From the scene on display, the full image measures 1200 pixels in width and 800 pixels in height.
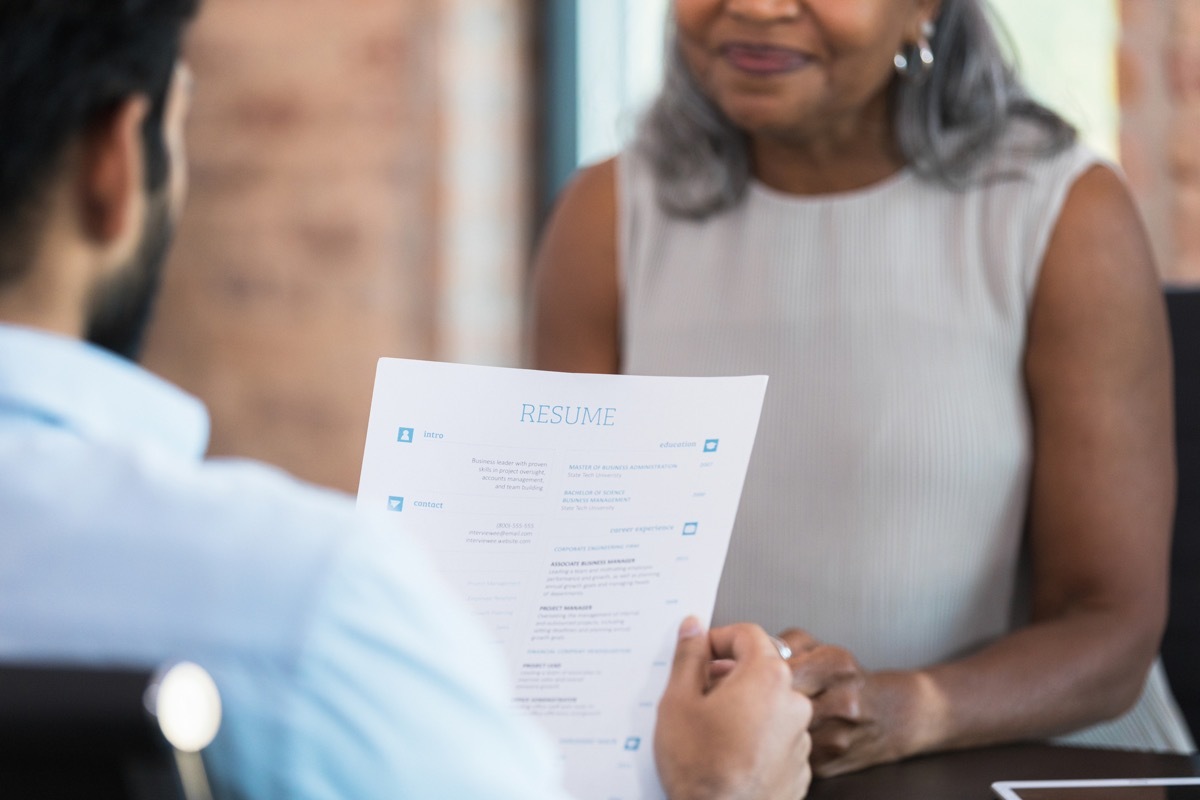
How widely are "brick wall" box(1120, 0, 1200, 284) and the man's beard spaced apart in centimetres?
144

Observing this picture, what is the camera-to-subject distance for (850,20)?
1.24 meters

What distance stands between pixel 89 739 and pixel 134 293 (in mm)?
321

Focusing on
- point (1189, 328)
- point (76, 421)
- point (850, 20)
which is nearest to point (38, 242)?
point (76, 421)

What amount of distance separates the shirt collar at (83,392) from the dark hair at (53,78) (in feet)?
0.16

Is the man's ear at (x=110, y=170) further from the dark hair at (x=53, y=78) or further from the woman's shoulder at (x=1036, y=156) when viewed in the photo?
the woman's shoulder at (x=1036, y=156)

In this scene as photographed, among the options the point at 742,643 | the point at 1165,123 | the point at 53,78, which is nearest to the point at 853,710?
the point at 742,643

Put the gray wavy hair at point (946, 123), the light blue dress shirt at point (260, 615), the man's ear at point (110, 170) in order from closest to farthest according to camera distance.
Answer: the light blue dress shirt at point (260, 615) < the man's ear at point (110, 170) < the gray wavy hair at point (946, 123)

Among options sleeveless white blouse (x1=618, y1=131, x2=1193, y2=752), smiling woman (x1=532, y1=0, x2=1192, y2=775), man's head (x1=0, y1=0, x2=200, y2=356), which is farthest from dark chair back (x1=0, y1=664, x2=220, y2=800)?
sleeveless white blouse (x1=618, y1=131, x2=1193, y2=752)

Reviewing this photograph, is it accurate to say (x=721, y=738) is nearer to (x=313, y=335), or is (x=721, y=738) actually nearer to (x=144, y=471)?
(x=144, y=471)

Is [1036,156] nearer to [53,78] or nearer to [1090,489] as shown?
[1090,489]

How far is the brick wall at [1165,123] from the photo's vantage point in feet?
5.78

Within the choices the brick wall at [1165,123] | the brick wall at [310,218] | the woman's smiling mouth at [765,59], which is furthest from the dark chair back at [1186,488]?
the brick wall at [310,218]

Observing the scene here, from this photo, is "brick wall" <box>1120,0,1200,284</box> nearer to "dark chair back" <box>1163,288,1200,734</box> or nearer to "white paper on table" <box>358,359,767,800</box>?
"dark chair back" <box>1163,288,1200,734</box>

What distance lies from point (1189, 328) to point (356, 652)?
1.17 meters
